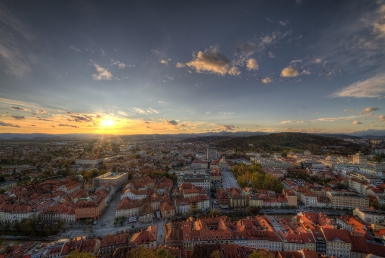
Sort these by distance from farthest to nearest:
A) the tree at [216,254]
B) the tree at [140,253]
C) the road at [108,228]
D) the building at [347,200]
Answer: the building at [347,200]
the road at [108,228]
the tree at [216,254]
the tree at [140,253]

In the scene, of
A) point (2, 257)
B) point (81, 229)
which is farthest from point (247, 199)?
point (2, 257)

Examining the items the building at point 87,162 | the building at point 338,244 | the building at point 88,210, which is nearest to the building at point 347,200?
the building at point 338,244

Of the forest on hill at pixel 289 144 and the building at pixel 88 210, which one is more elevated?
the forest on hill at pixel 289 144

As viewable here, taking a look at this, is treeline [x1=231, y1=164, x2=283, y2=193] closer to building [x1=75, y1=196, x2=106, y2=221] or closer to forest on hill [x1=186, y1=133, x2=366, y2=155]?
building [x1=75, y1=196, x2=106, y2=221]

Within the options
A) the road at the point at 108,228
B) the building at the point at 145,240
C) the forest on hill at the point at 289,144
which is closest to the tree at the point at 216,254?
the building at the point at 145,240

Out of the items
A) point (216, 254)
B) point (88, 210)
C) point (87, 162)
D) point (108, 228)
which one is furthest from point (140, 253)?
point (87, 162)

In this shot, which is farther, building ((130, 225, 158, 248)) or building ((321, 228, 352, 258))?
building ((130, 225, 158, 248))

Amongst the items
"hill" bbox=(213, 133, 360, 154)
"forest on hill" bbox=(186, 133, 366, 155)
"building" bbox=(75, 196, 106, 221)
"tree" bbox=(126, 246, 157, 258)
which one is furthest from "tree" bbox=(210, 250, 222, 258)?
"hill" bbox=(213, 133, 360, 154)

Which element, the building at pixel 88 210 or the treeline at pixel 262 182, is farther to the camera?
the treeline at pixel 262 182

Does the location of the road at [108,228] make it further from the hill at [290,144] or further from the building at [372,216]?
the hill at [290,144]

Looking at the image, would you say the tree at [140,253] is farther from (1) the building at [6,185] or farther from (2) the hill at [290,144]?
(2) the hill at [290,144]

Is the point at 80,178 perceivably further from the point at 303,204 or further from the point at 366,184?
the point at 366,184

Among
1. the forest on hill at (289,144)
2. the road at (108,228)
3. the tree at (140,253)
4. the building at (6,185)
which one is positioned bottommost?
the road at (108,228)

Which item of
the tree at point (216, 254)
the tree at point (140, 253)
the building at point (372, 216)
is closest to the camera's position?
the tree at point (140, 253)
